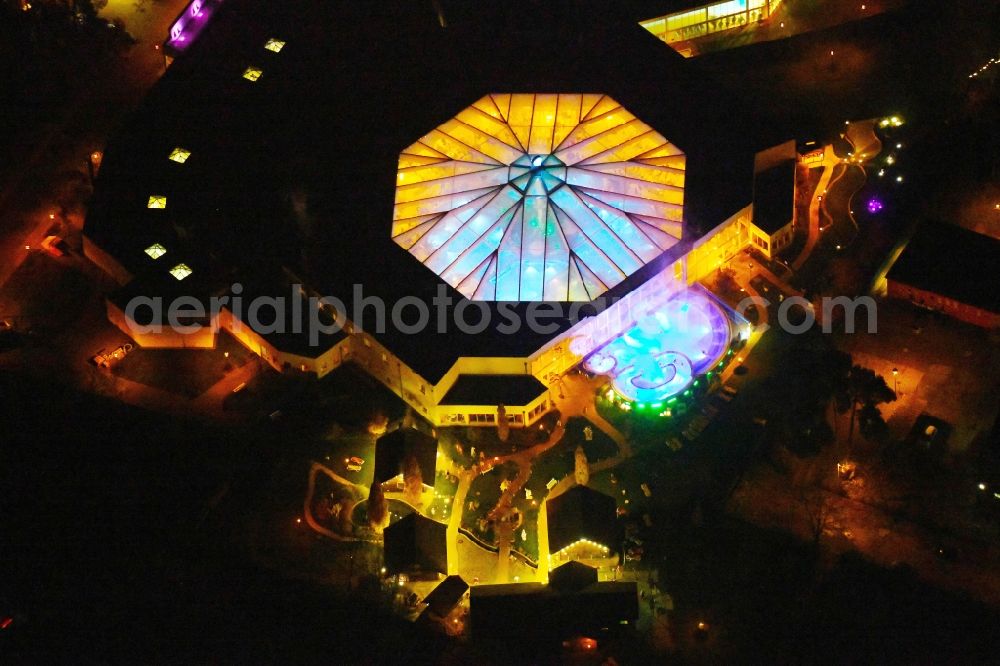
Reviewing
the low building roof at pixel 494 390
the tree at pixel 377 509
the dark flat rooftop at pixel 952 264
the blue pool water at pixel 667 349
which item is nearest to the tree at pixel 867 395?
the blue pool water at pixel 667 349

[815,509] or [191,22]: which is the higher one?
[191,22]

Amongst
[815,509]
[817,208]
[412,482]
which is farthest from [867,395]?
[412,482]

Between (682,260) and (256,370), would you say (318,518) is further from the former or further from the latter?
(682,260)

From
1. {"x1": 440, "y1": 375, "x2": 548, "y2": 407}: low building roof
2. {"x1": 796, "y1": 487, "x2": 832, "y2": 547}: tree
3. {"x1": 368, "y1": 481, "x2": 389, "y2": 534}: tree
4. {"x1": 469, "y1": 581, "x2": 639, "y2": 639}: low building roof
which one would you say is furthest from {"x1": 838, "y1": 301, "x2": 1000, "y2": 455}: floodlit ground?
{"x1": 368, "y1": 481, "x2": 389, "y2": 534}: tree

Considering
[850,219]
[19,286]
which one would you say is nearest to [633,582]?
[850,219]

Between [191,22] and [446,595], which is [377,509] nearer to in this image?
[446,595]

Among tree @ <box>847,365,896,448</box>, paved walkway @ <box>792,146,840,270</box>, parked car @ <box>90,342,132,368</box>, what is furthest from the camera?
paved walkway @ <box>792,146,840,270</box>

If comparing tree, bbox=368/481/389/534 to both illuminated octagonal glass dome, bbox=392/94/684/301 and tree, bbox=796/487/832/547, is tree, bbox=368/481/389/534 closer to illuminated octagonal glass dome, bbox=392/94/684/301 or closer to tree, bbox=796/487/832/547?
illuminated octagonal glass dome, bbox=392/94/684/301
